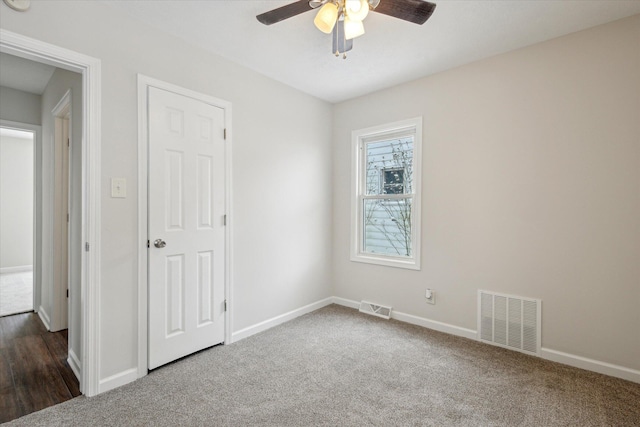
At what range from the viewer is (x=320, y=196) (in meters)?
3.80

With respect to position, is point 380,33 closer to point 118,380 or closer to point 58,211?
point 118,380

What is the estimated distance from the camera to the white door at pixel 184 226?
2.30 m

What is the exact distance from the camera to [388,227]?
356 cm

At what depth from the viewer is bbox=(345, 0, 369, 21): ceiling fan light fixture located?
157 cm

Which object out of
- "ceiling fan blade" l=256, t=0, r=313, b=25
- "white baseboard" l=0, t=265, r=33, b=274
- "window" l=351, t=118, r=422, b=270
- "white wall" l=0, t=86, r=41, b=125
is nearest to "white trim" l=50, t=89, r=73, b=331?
"white wall" l=0, t=86, r=41, b=125

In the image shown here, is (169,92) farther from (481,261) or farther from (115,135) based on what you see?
(481,261)

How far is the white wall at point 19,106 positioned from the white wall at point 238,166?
7.66 ft

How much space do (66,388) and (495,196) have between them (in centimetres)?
361

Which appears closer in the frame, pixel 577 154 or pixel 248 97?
pixel 577 154

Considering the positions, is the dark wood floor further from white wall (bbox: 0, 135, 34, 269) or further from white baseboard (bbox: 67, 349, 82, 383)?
white wall (bbox: 0, 135, 34, 269)

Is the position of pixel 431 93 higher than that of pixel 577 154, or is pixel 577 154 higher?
pixel 431 93

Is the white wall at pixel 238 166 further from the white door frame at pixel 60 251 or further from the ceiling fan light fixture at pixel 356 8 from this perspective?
the ceiling fan light fixture at pixel 356 8

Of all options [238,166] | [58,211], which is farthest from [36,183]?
[238,166]

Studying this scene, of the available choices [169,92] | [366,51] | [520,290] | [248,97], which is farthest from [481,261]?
[169,92]
